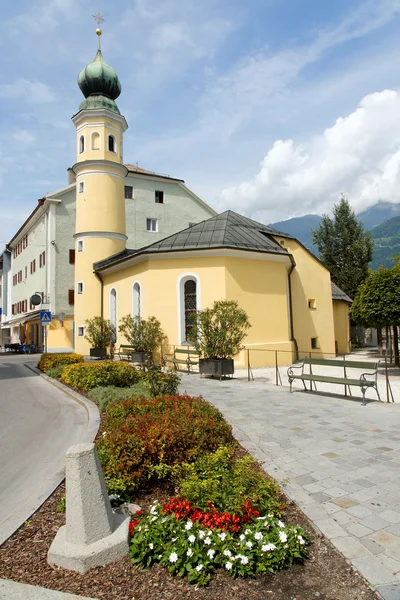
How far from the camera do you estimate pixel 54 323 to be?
1240 inches

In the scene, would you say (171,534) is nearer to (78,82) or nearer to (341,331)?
(341,331)

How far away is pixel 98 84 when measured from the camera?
86.9ft

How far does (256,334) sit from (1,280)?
52986 mm

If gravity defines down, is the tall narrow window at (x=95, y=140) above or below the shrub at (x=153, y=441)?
above

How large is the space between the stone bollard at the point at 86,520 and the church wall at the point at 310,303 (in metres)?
19.4

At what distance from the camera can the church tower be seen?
25.7 metres

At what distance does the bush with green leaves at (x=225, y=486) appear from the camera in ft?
11.7

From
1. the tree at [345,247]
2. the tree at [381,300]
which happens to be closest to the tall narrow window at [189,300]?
the tree at [381,300]

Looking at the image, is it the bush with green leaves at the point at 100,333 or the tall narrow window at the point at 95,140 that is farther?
the tall narrow window at the point at 95,140

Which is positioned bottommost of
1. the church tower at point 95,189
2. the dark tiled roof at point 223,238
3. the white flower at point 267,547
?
the white flower at point 267,547

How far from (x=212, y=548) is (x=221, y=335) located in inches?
418

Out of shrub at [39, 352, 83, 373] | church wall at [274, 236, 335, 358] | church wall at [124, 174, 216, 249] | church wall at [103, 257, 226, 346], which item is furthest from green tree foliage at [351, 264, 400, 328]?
church wall at [124, 174, 216, 249]

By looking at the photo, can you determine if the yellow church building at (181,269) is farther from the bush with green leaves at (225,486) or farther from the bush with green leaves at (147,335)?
the bush with green leaves at (225,486)

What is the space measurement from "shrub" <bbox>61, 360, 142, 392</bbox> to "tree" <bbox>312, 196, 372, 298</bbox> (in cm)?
2664
